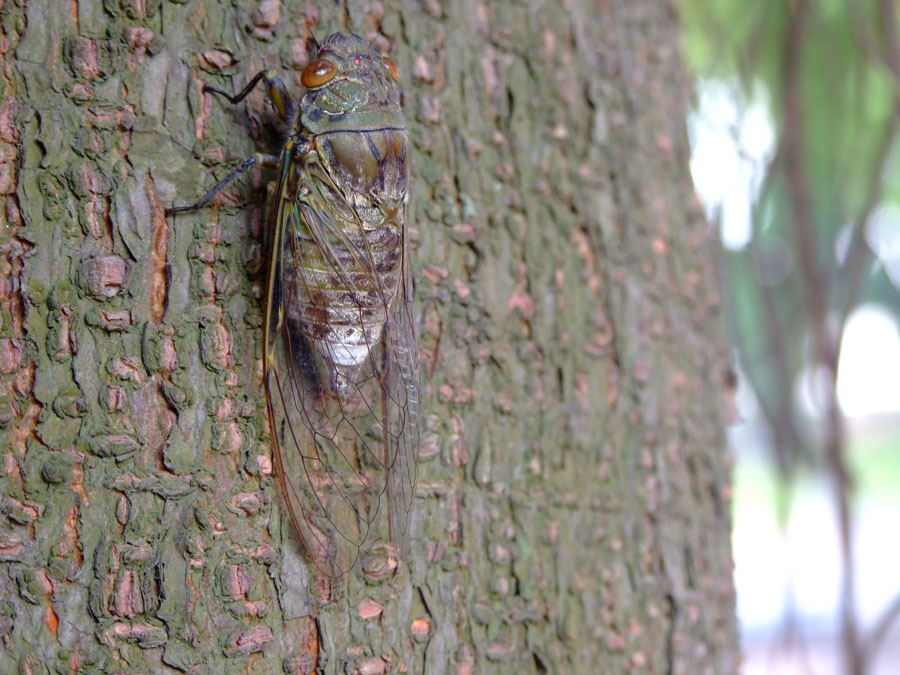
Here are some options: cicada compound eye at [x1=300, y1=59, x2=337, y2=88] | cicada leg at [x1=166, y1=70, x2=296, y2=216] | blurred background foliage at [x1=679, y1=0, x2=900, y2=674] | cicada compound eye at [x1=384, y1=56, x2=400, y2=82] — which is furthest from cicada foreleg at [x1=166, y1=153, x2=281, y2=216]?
blurred background foliage at [x1=679, y1=0, x2=900, y2=674]

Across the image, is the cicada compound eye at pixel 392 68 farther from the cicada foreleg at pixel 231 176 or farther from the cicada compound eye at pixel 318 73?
the cicada foreleg at pixel 231 176

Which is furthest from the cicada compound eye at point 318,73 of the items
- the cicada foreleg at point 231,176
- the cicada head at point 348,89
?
the cicada foreleg at point 231,176

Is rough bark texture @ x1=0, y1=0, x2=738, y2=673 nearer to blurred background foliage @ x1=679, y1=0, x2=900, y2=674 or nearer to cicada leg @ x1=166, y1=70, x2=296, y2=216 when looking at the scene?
cicada leg @ x1=166, y1=70, x2=296, y2=216

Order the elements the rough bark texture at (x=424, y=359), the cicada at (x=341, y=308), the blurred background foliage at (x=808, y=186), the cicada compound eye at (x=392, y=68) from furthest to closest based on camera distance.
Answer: the blurred background foliage at (x=808, y=186) → the cicada compound eye at (x=392, y=68) → the cicada at (x=341, y=308) → the rough bark texture at (x=424, y=359)

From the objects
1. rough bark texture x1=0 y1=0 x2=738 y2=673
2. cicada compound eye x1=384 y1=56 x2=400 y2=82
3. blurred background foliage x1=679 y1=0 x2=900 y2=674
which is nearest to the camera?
rough bark texture x1=0 y1=0 x2=738 y2=673

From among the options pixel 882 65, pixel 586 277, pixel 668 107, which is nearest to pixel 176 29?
pixel 586 277

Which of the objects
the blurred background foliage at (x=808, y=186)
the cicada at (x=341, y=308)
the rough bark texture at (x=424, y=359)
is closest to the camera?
the rough bark texture at (x=424, y=359)

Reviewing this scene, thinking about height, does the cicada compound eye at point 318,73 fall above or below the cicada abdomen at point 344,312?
above

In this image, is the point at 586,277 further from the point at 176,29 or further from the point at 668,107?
the point at 176,29
